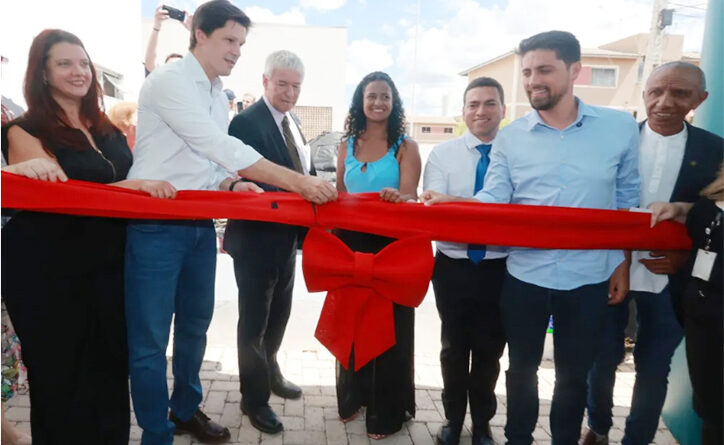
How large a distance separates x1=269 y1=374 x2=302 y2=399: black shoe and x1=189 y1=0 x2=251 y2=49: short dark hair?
2289mm

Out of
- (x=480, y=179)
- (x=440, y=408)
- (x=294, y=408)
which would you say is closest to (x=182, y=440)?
(x=294, y=408)

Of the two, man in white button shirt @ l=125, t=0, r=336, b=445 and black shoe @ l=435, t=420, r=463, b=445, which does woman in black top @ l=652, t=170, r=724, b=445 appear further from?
man in white button shirt @ l=125, t=0, r=336, b=445

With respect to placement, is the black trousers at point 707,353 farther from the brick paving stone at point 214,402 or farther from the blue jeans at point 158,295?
the brick paving stone at point 214,402

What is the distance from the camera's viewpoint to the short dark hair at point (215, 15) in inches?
86.0

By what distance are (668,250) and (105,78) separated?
33.9 ft

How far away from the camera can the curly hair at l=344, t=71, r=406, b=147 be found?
9.17ft

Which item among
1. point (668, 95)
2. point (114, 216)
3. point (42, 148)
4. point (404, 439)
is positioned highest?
point (668, 95)

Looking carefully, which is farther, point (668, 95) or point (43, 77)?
point (668, 95)

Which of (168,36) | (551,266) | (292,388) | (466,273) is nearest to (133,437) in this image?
(292,388)

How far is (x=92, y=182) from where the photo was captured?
208 centimetres

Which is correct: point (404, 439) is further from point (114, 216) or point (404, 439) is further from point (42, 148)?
point (42, 148)

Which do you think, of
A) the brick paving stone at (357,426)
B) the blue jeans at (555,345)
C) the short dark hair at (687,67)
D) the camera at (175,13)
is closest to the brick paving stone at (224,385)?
the brick paving stone at (357,426)

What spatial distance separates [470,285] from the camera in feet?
8.22

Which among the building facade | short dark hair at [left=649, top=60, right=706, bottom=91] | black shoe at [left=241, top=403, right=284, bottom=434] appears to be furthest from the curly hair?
the building facade
